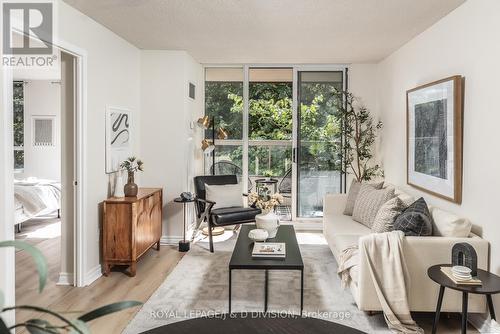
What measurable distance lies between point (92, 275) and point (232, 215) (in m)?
1.73

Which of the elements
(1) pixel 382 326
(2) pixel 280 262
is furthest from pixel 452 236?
(2) pixel 280 262

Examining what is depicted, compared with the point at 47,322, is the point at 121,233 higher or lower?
lower

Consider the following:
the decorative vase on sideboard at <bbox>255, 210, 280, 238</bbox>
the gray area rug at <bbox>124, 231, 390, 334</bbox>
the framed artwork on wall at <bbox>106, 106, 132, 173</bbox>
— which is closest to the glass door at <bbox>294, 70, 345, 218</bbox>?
the gray area rug at <bbox>124, 231, 390, 334</bbox>

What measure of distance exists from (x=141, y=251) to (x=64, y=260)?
0.74 metres

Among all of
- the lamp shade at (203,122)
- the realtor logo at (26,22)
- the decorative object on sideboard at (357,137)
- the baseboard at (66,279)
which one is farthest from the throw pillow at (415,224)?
the lamp shade at (203,122)

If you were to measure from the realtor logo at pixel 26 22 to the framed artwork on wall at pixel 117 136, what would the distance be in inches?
42.9

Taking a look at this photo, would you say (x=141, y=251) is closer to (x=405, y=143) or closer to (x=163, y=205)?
(x=163, y=205)

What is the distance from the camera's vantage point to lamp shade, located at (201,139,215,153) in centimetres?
594

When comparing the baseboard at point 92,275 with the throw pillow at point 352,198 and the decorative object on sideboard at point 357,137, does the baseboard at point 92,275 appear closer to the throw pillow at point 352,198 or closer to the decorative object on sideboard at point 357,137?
the throw pillow at point 352,198

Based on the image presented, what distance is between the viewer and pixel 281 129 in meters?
6.34

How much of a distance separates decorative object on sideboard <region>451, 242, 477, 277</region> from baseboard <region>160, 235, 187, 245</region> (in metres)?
3.50

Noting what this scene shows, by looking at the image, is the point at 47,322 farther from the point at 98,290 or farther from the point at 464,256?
the point at 98,290

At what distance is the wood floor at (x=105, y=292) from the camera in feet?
9.73

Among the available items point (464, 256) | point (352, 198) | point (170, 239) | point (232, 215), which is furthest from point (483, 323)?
point (170, 239)
